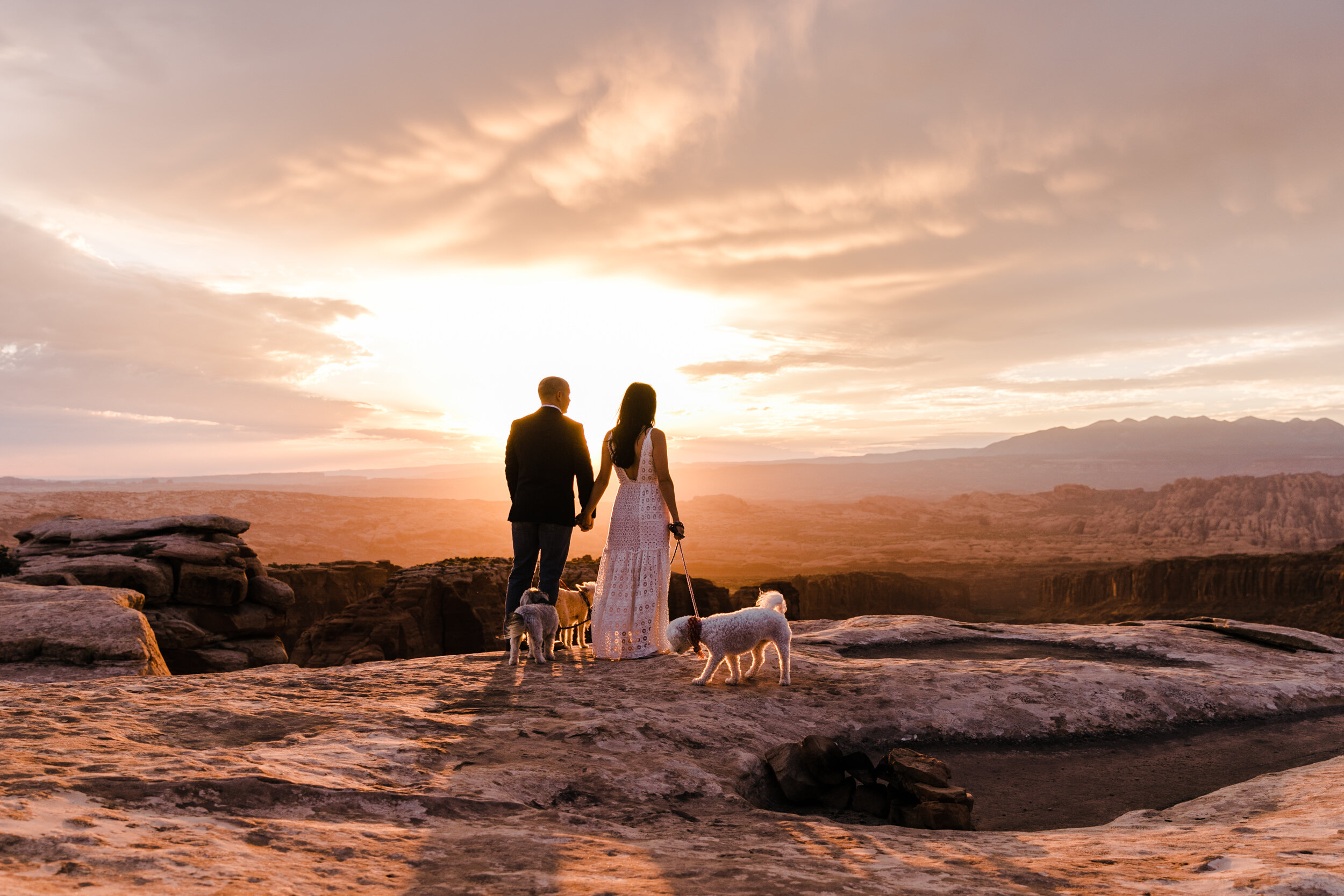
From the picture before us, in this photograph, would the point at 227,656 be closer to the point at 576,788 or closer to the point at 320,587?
the point at 320,587

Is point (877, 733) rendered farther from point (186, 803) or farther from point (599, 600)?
point (186, 803)

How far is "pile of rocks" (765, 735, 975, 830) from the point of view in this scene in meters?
3.90

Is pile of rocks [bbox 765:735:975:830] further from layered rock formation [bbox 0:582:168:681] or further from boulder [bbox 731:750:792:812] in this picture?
layered rock formation [bbox 0:582:168:681]

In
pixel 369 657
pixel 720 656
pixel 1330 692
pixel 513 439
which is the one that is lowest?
pixel 369 657

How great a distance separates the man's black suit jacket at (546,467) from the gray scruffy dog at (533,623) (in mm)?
736

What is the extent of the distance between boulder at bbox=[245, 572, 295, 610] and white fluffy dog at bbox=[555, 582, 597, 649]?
1061 cm

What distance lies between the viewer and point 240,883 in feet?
6.44

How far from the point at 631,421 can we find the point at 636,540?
1.15 meters

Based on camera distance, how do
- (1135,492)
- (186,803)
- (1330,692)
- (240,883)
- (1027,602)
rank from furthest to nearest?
1. (1135,492)
2. (1027,602)
3. (1330,692)
4. (186,803)
5. (240,883)

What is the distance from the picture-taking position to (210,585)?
15156 millimetres

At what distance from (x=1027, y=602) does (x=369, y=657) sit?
174 feet

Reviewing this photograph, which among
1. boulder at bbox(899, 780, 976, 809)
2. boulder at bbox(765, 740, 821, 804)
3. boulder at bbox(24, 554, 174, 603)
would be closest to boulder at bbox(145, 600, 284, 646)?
boulder at bbox(24, 554, 174, 603)

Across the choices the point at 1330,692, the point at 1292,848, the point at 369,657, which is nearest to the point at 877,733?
the point at 1292,848

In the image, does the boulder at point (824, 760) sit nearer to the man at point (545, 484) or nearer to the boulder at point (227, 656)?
the man at point (545, 484)
